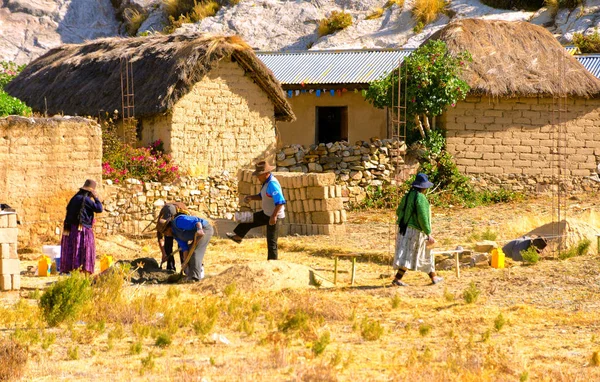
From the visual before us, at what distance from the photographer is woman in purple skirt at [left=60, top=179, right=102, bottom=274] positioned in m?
12.5

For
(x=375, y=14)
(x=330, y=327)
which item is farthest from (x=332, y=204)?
(x=375, y=14)

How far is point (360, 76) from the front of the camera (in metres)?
23.9

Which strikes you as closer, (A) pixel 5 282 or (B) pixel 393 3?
(A) pixel 5 282

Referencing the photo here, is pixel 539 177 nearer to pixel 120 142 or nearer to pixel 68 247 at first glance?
pixel 120 142

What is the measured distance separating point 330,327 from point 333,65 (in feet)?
52.7

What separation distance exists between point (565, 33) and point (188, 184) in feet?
54.0

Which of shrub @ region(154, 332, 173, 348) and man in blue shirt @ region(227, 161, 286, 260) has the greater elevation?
man in blue shirt @ region(227, 161, 286, 260)

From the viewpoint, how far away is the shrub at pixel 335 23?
35.8 m

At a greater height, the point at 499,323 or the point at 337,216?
the point at 337,216

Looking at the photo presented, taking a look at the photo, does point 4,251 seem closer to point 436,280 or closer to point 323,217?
point 436,280

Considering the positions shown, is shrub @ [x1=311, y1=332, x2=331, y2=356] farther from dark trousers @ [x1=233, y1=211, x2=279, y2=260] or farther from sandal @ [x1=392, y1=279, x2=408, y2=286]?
dark trousers @ [x1=233, y1=211, x2=279, y2=260]

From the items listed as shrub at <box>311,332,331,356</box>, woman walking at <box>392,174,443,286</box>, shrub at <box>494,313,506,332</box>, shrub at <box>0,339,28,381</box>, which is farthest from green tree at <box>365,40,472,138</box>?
shrub at <box>0,339,28,381</box>

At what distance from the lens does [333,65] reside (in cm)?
2516

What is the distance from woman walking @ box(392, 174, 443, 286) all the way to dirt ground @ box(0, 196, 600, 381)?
11.2 inches
